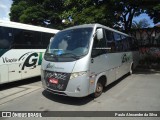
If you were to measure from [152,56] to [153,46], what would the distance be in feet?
3.25

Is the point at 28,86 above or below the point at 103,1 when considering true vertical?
below

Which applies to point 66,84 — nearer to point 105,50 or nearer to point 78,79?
point 78,79

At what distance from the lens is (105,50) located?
24.0 ft

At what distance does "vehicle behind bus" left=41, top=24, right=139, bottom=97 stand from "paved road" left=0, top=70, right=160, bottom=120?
16.4 inches

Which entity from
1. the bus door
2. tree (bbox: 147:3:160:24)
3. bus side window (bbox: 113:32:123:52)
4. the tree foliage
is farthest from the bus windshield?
tree (bbox: 147:3:160:24)

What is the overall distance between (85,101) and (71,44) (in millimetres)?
2046

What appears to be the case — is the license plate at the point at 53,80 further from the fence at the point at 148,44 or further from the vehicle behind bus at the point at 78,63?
the fence at the point at 148,44

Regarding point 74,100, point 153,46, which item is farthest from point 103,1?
point 74,100

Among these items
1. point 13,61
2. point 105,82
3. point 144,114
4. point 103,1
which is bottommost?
point 144,114

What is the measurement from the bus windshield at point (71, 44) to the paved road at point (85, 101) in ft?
5.19

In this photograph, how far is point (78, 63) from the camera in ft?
19.4

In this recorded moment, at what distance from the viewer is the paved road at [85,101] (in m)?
5.95

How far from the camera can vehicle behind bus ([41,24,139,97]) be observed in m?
Result: 5.92

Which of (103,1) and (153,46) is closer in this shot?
(103,1)
